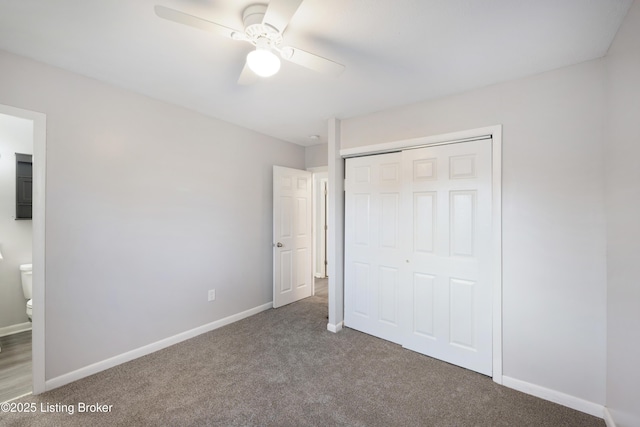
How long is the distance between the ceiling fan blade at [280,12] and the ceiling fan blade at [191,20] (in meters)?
0.21

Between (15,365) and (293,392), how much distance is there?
8.11 feet

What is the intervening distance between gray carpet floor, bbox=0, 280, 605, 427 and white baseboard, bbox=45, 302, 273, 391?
0.18 feet

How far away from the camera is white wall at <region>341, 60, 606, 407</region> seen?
1848 millimetres

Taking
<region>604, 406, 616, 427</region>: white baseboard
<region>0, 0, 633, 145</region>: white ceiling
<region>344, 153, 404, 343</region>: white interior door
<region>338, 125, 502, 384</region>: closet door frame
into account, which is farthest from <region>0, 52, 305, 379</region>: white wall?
<region>604, 406, 616, 427</region>: white baseboard

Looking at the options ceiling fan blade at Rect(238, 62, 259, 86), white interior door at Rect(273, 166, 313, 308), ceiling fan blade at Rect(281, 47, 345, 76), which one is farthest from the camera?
white interior door at Rect(273, 166, 313, 308)

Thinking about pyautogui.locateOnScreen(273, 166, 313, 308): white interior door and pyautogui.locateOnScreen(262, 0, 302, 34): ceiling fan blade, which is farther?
pyautogui.locateOnScreen(273, 166, 313, 308): white interior door

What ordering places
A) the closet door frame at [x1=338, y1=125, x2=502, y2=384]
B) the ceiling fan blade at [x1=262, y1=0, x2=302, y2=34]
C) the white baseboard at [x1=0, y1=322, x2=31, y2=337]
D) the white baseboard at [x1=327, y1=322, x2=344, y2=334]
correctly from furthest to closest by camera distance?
1. the white baseboard at [x1=327, y1=322, x2=344, y2=334]
2. the white baseboard at [x1=0, y1=322, x2=31, y2=337]
3. the closet door frame at [x1=338, y1=125, x2=502, y2=384]
4. the ceiling fan blade at [x1=262, y1=0, x2=302, y2=34]

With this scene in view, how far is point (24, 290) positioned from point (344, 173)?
3824 millimetres

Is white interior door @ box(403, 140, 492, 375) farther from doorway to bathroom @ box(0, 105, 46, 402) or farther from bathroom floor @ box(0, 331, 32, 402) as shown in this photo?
doorway to bathroom @ box(0, 105, 46, 402)

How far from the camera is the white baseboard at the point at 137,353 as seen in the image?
209 centimetres

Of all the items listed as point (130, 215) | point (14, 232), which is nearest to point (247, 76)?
point (130, 215)

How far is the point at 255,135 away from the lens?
11.8 feet

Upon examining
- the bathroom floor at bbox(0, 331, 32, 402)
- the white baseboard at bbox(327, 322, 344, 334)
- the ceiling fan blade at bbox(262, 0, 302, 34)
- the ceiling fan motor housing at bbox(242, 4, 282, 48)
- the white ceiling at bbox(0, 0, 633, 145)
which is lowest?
the bathroom floor at bbox(0, 331, 32, 402)

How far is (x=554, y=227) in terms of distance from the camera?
1.98 metres
